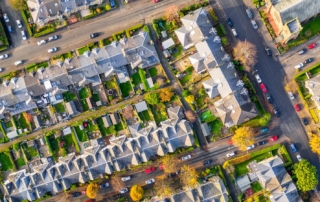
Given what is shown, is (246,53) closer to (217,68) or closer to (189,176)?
(217,68)

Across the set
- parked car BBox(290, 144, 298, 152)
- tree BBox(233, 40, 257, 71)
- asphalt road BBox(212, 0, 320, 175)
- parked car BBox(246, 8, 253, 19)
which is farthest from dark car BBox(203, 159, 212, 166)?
parked car BBox(246, 8, 253, 19)

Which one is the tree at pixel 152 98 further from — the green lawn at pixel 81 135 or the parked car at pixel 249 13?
the parked car at pixel 249 13

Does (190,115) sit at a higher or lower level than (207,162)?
higher

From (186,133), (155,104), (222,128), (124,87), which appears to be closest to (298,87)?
(222,128)

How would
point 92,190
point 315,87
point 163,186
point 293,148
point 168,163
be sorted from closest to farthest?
point 315,87 < point 92,190 < point 168,163 < point 163,186 < point 293,148

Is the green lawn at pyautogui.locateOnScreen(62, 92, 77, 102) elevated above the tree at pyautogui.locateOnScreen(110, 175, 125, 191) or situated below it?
above

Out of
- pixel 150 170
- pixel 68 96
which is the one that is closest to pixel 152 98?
pixel 150 170

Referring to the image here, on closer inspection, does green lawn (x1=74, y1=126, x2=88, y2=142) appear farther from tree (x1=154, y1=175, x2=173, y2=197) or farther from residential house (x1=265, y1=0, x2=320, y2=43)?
residential house (x1=265, y1=0, x2=320, y2=43)
